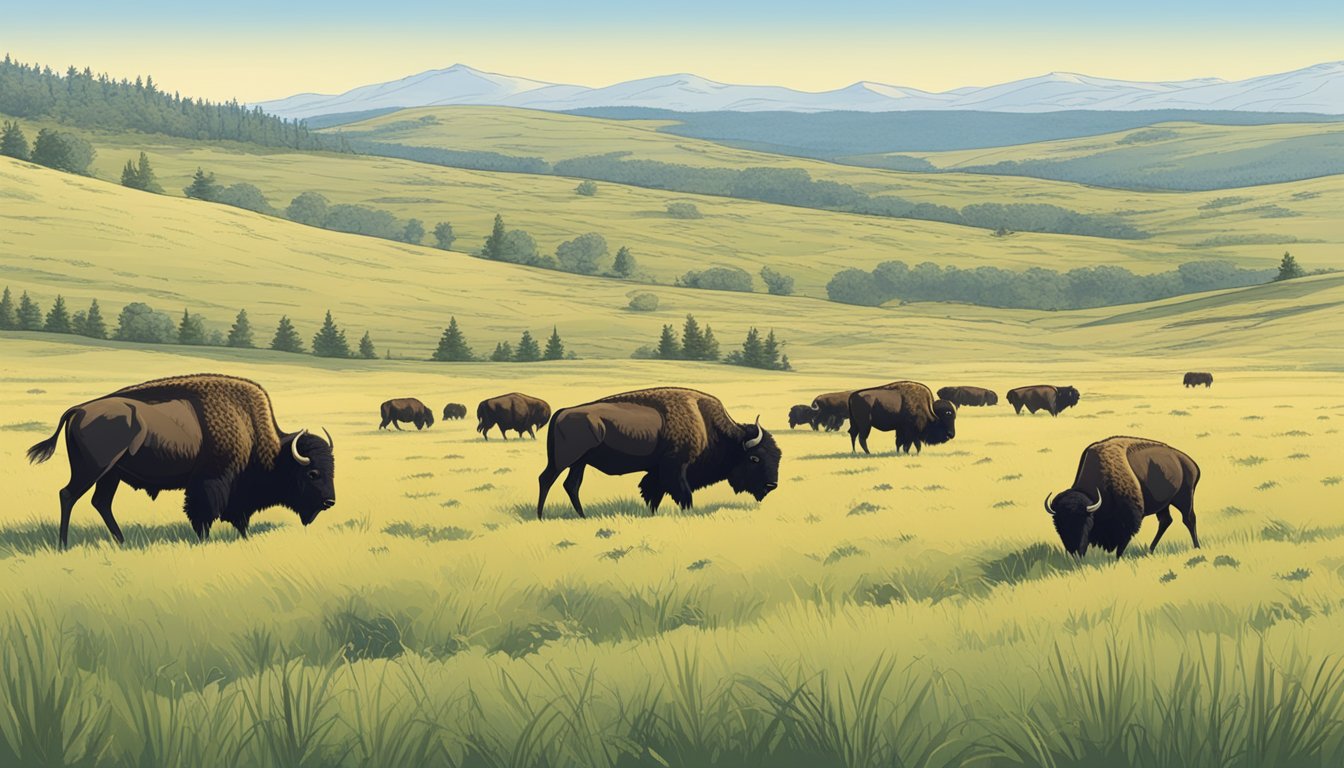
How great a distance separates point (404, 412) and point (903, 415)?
2031cm

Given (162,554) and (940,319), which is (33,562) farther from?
(940,319)

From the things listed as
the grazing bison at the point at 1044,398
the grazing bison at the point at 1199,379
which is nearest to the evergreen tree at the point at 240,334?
the grazing bison at the point at 1199,379

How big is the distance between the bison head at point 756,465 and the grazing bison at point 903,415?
12657 millimetres

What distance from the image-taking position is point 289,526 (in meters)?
16.2

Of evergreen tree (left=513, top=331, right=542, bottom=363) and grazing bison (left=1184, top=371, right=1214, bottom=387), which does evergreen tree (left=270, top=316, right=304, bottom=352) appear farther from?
grazing bison (left=1184, top=371, right=1214, bottom=387)

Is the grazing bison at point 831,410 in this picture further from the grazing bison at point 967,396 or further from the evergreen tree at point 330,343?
the evergreen tree at point 330,343

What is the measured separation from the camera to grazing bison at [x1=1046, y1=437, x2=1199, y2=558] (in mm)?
13570

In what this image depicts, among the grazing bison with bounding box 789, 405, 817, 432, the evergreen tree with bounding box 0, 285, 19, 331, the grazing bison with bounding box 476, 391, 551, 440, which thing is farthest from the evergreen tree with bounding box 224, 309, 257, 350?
the grazing bison with bounding box 789, 405, 817, 432

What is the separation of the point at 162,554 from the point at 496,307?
489ft

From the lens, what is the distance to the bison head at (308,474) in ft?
49.2

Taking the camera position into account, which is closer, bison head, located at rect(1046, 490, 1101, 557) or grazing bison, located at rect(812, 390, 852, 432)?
bison head, located at rect(1046, 490, 1101, 557)

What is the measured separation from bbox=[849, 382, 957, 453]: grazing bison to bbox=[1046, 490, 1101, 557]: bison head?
1742cm

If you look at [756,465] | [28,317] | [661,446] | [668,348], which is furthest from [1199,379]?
[28,317]

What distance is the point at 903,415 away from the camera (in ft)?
103
